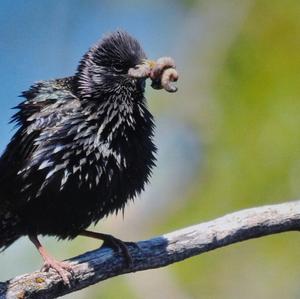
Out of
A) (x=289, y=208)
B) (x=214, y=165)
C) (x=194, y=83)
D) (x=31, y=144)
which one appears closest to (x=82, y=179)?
(x=31, y=144)

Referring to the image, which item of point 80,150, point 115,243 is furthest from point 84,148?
point 115,243

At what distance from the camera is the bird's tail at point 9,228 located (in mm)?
7023

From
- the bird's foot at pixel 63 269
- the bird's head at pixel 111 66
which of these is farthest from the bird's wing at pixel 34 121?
the bird's foot at pixel 63 269

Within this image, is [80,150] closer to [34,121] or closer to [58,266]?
[34,121]

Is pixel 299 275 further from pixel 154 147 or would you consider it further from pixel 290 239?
pixel 154 147

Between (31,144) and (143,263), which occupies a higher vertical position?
(31,144)

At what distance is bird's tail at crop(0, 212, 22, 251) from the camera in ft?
23.0

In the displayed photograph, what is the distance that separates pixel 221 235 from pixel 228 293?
3.10 meters

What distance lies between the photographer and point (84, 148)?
6.86 m

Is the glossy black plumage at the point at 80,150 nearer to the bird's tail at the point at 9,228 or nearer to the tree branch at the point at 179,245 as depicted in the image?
the bird's tail at the point at 9,228

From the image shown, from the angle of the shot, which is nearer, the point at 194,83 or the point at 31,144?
the point at 31,144

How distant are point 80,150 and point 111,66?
0.55 meters

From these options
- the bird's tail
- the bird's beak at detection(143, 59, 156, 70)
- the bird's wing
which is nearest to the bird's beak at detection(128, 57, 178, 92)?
the bird's beak at detection(143, 59, 156, 70)

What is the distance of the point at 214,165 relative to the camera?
9.36 metres
